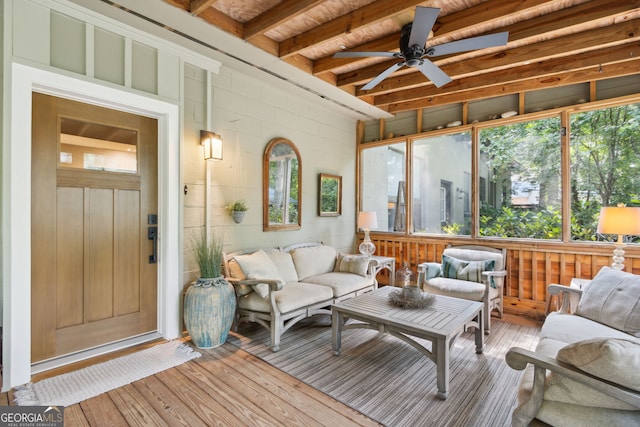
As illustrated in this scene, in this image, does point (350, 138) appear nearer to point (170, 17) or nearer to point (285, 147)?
point (285, 147)

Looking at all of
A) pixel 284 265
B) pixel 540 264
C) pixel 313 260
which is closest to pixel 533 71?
pixel 540 264

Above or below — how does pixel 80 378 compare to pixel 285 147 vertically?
below

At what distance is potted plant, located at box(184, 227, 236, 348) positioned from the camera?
302 cm

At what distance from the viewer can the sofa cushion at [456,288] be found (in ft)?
11.6

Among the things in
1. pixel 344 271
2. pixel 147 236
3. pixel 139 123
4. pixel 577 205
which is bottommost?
pixel 344 271

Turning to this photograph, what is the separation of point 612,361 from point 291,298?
96.0 inches

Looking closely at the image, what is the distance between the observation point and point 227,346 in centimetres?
314

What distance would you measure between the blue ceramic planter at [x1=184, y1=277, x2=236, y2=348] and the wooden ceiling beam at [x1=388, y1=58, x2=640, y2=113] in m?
3.91

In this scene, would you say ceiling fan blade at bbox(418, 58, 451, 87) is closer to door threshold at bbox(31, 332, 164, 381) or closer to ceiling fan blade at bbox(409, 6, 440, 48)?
ceiling fan blade at bbox(409, 6, 440, 48)

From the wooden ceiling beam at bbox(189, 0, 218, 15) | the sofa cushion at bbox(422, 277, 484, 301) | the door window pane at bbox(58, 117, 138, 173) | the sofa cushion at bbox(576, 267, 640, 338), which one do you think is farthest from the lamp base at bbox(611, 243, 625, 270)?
the door window pane at bbox(58, 117, 138, 173)

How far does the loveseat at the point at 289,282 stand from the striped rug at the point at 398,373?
0.81 feet

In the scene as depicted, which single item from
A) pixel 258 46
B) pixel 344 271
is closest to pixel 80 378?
pixel 344 271

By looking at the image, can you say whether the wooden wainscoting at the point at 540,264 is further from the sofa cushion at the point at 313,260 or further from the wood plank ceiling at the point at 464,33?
the wood plank ceiling at the point at 464,33

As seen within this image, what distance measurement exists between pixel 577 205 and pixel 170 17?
4.80 metres
